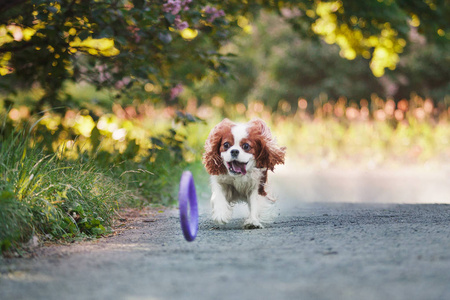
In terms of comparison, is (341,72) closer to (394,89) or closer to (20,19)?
(394,89)

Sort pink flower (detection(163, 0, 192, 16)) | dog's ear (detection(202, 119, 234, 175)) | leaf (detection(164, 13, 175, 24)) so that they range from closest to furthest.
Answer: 1. dog's ear (detection(202, 119, 234, 175))
2. leaf (detection(164, 13, 175, 24))
3. pink flower (detection(163, 0, 192, 16))

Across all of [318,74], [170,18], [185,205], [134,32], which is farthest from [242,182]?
[318,74]

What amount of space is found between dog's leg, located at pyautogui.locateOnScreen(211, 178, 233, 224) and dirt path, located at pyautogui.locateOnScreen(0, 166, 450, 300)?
0.12 metres

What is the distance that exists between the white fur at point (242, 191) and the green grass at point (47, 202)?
101 centimetres

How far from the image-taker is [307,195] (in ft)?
32.2

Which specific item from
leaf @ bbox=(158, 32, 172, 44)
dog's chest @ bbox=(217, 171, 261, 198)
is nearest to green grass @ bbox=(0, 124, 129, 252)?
dog's chest @ bbox=(217, 171, 261, 198)

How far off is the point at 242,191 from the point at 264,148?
1.55ft

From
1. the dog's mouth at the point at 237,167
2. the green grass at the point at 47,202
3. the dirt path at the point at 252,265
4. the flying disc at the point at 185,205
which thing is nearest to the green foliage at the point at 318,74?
the green grass at the point at 47,202

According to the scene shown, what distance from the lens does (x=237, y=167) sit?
18.7ft

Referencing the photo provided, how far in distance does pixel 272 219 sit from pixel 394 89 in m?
16.1

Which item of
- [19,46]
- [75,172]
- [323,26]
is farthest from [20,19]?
[323,26]

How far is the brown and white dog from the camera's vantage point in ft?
18.6

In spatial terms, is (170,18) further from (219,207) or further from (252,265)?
(252,265)

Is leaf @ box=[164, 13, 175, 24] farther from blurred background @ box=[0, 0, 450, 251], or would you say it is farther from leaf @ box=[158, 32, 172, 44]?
leaf @ box=[158, 32, 172, 44]
